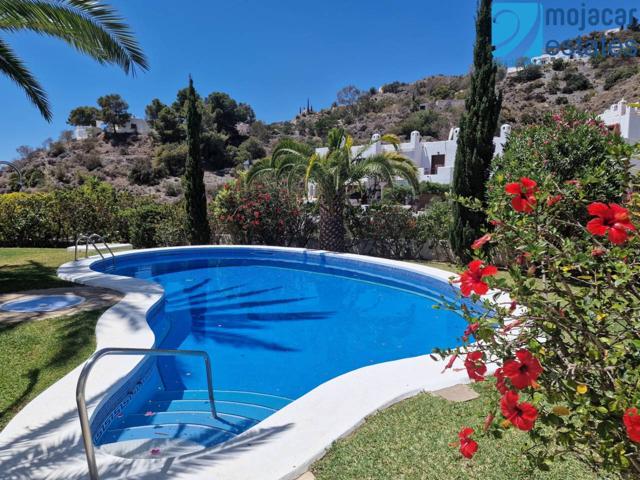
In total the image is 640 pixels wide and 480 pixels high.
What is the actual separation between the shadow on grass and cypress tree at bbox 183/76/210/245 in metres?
5.08

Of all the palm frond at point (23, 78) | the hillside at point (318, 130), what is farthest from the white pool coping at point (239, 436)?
the hillside at point (318, 130)

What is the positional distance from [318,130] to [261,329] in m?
62.9

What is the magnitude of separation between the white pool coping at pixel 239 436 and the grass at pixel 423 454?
18cm

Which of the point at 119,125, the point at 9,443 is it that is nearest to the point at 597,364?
the point at 9,443

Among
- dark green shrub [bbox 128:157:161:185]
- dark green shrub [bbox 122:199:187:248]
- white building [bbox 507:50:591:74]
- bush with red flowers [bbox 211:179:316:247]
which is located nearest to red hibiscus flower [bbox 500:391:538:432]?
bush with red flowers [bbox 211:179:316:247]

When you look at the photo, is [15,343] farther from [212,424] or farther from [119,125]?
[119,125]

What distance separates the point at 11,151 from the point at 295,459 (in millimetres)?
84847

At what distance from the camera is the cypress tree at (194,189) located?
14992mm

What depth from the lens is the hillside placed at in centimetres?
4959

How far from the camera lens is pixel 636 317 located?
1575 mm

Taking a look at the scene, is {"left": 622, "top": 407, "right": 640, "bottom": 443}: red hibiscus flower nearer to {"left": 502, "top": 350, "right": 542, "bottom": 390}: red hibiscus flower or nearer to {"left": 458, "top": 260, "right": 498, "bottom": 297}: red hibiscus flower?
{"left": 502, "top": 350, "right": 542, "bottom": 390}: red hibiscus flower

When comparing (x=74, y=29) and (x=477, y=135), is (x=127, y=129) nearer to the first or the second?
(x=74, y=29)

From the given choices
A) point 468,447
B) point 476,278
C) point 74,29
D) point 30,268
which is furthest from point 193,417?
point 30,268

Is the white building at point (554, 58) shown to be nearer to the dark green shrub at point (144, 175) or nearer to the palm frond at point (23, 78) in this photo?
the dark green shrub at point (144, 175)
